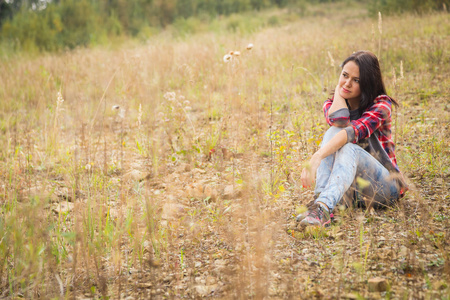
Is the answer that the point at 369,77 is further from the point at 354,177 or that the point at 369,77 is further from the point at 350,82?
the point at 354,177

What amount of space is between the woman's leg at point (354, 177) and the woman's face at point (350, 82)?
17.2 inches

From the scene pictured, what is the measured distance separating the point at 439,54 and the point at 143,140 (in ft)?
17.0

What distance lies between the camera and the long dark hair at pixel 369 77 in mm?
2285

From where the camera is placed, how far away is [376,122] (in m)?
2.21

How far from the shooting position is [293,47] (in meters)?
7.00

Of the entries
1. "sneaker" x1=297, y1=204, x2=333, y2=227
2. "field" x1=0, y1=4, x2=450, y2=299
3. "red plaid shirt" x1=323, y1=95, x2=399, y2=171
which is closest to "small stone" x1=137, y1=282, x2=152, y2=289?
"field" x1=0, y1=4, x2=450, y2=299

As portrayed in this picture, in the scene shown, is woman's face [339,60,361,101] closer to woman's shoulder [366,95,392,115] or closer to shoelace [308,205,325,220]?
woman's shoulder [366,95,392,115]

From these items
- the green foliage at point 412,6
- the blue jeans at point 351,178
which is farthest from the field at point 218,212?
the green foliage at point 412,6

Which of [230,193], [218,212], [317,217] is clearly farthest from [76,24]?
[317,217]

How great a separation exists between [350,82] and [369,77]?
0.43 ft

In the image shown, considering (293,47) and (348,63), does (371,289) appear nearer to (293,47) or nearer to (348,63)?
(348,63)

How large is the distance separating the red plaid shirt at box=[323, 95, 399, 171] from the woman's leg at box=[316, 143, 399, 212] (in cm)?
12

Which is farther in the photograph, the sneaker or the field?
the sneaker

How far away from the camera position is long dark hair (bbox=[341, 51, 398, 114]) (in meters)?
2.29
